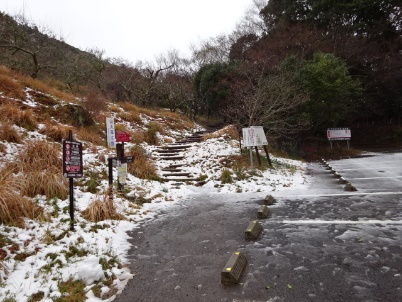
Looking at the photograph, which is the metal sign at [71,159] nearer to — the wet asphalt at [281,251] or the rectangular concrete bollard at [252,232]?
the wet asphalt at [281,251]

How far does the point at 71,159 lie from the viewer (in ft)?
13.8

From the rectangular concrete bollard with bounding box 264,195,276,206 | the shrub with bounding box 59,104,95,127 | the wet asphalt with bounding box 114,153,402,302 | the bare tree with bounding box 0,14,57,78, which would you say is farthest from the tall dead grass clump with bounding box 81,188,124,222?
the bare tree with bounding box 0,14,57,78

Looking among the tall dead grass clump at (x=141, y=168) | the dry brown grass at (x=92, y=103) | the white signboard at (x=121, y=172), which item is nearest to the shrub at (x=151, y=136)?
the dry brown grass at (x=92, y=103)

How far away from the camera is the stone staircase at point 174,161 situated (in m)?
9.23

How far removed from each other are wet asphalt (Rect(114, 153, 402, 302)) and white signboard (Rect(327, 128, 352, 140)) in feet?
40.8

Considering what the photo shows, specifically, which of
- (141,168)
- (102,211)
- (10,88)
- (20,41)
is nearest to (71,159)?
(102,211)

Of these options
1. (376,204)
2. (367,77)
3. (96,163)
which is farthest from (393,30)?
(96,163)

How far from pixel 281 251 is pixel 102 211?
3.18 m

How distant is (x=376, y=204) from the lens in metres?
5.57

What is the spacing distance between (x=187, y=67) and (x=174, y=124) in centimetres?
1493

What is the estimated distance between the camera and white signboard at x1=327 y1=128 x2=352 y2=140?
17969 mm

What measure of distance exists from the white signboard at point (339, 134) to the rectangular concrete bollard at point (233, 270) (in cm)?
1697

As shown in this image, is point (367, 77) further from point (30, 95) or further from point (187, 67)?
point (30, 95)

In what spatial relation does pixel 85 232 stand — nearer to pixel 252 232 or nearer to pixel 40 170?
pixel 40 170
